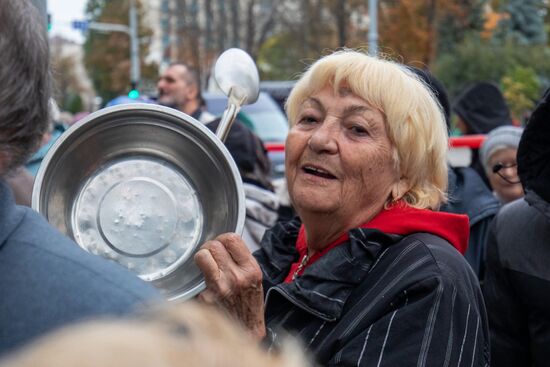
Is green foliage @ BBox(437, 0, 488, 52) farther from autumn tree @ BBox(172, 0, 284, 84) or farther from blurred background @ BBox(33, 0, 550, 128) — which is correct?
autumn tree @ BBox(172, 0, 284, 84)

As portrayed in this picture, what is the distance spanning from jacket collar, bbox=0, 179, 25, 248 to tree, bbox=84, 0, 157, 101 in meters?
44.6

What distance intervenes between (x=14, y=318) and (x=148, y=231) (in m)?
0.91

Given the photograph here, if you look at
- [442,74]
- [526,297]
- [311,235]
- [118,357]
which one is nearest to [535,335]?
[526,297]

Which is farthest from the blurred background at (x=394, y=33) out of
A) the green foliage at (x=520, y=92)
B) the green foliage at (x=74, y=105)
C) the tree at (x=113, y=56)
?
the green foliage at (x=74, y=105)

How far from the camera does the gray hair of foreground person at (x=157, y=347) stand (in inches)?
39.8

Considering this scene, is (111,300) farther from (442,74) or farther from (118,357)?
(442,74)

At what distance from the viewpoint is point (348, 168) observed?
8.96 ft

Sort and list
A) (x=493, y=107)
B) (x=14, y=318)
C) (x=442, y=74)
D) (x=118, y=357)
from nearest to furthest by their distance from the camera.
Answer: (x=118, y=357)
(x=14, y=318)
(x=493, y=107)
(x=442, y=74)

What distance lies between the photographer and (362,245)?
99.9 inches

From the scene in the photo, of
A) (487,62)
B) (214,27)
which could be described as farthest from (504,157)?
(214,27)

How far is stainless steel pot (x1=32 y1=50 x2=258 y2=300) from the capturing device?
2.42 metres

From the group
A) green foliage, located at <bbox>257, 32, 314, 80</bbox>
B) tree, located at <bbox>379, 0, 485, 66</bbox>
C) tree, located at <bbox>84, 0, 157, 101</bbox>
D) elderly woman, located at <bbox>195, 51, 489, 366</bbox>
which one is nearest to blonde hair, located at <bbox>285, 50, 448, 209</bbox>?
elderly woman, located at <bbox>195, 51, 489, 366</bbox>

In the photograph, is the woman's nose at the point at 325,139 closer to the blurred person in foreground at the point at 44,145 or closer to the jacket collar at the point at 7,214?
the blurred person in foreground at the point at 44,145

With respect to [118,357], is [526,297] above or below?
below
